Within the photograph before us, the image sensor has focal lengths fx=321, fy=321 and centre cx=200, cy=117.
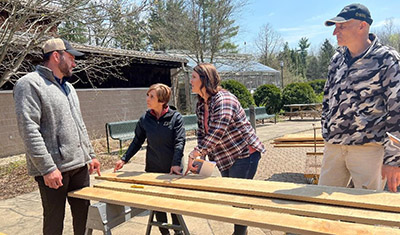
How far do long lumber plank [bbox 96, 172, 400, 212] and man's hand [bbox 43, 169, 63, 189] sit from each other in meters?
0.57

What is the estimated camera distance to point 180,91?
18297mm

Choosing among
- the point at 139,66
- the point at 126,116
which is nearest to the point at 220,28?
the point at 139,66

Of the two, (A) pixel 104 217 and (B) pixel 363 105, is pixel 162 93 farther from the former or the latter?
(B) pixel 363 105

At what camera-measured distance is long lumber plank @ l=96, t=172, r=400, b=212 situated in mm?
1701

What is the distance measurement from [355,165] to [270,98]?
16.5 meters

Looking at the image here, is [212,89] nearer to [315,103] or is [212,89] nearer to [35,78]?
[35,78]

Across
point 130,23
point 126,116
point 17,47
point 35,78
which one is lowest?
point 126,116

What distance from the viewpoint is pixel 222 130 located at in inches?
101

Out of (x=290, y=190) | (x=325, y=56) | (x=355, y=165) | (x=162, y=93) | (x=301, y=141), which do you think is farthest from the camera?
(x=325, y=56)

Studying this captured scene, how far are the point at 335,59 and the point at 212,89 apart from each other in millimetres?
1000

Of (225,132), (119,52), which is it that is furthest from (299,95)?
(225,132)

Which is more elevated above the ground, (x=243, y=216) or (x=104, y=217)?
(x=243, y=216)

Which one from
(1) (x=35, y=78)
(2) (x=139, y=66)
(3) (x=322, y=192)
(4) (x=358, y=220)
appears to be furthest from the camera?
→ (2) (x=139, y=66)

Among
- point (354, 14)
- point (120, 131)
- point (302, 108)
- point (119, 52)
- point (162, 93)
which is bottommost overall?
point (302, 108)
